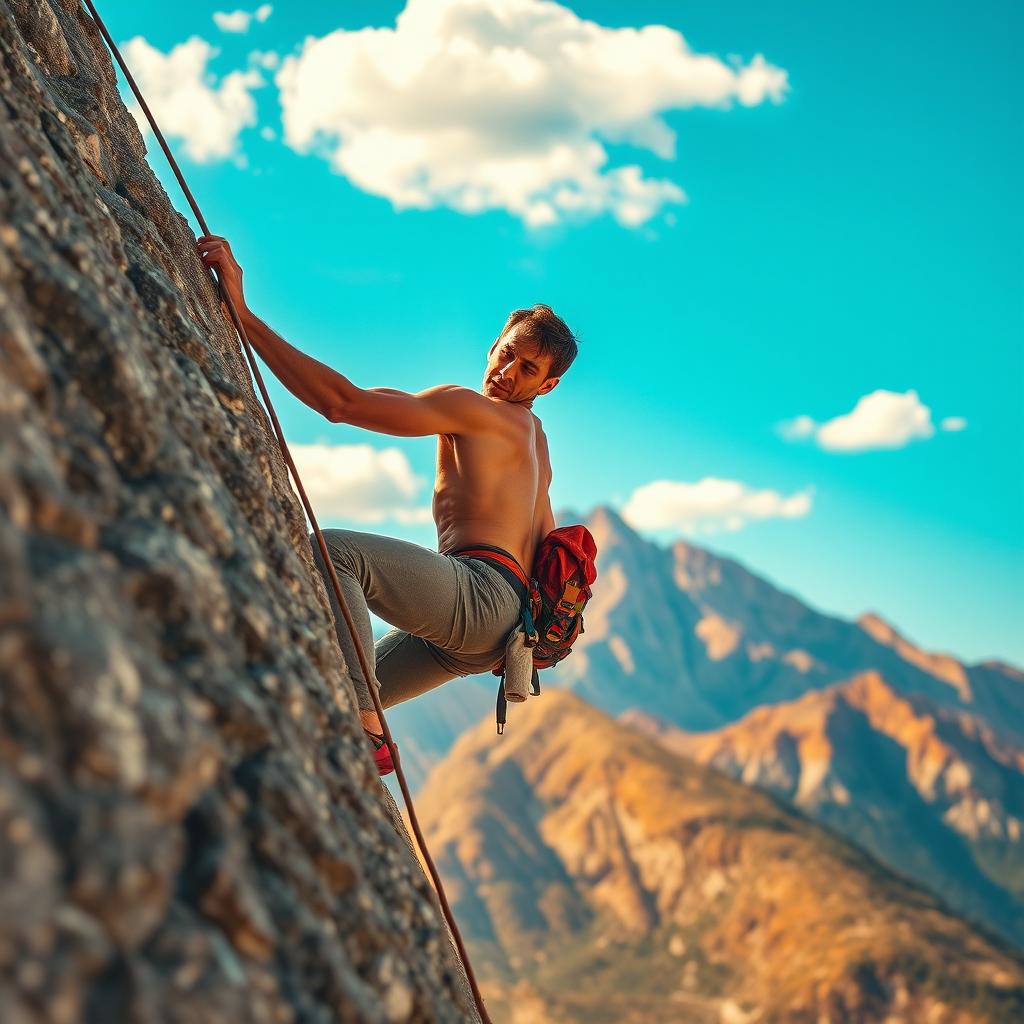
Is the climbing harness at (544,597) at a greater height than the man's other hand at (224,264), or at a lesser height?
lesser

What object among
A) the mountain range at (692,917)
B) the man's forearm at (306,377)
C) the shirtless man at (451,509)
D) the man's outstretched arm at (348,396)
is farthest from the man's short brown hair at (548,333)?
the mountain range at (692,917)

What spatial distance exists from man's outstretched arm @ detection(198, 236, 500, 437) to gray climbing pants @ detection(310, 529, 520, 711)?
64 cm

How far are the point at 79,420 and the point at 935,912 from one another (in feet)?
489

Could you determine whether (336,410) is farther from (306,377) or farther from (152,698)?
(152,698)

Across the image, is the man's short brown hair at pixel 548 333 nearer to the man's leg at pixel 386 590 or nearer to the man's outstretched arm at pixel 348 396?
the man's outstretched arm at pixel 348 396

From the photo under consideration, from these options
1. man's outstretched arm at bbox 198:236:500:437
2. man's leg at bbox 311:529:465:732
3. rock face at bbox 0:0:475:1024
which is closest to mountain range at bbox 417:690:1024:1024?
man's leg at bbox 311:529:465:732

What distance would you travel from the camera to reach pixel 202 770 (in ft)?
9.34

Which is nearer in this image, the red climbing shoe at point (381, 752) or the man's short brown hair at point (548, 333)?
the red climbing shoe at point (381, 752)

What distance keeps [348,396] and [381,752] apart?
182cm

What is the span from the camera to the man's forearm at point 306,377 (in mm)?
5973

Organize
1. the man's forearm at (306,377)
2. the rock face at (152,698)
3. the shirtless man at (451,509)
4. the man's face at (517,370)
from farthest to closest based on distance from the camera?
1. the man's face at (517,370)
2. the man's forearm at (306,377)
3. the shirtless man at (451,509)
4. the rock face at (152,698)

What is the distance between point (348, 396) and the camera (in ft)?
19.7

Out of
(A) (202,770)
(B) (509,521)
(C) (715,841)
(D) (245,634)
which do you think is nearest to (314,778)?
(D) (245,634)

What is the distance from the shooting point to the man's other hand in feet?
20.8
